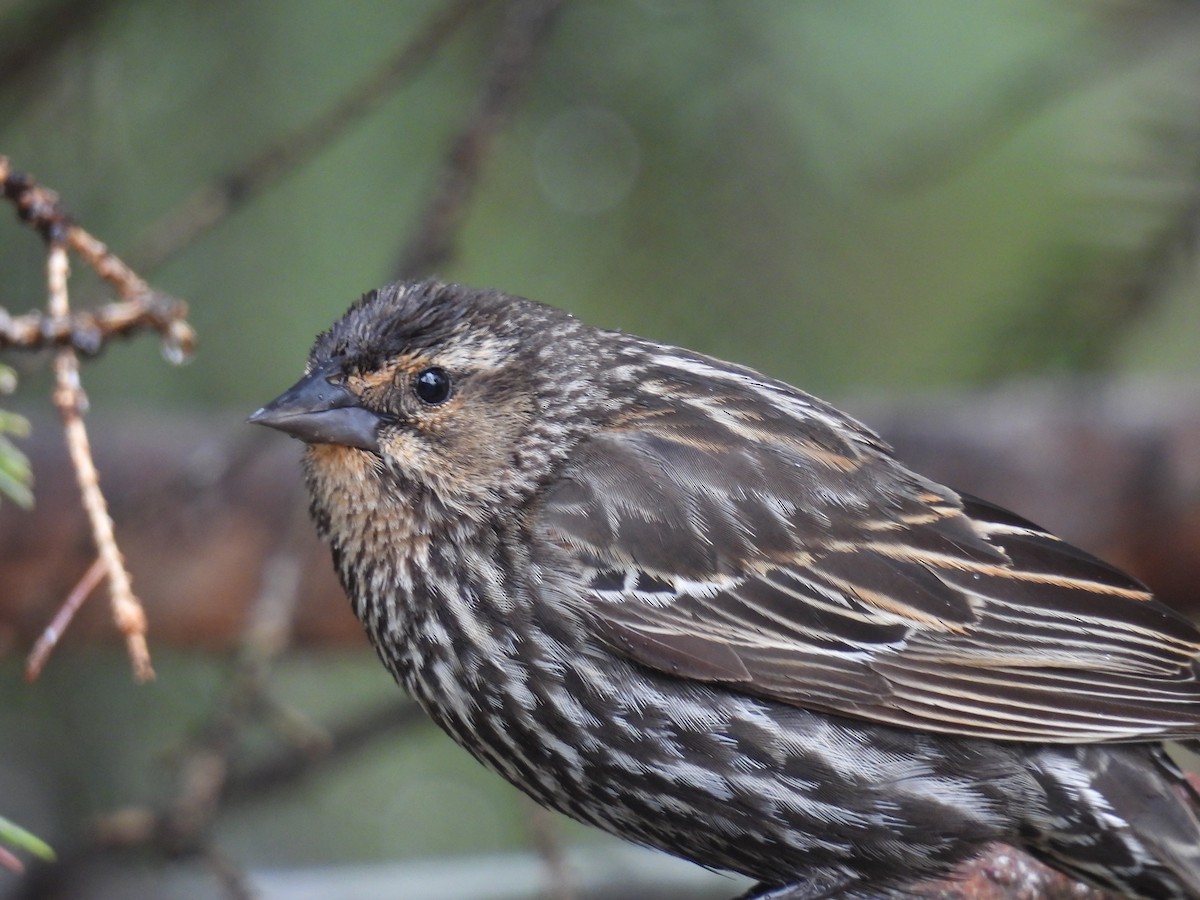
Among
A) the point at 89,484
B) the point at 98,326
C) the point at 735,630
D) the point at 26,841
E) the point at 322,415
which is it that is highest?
the point at 98,326

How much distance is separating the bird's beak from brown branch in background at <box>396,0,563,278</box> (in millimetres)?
553

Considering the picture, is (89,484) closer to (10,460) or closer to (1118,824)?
(10,460)

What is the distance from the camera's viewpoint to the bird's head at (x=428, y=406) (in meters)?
3.20

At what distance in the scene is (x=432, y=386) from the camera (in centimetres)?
329

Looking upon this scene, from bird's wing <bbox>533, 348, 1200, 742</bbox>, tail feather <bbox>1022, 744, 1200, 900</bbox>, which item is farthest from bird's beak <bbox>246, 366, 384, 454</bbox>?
tail feather <bbox>1022, 744, 1200, 900</bbox>

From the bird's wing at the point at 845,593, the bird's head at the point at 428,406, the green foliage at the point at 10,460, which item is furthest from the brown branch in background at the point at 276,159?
the green foliage at the point at 10,460

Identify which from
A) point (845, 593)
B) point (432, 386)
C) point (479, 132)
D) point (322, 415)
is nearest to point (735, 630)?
point (845, 593)

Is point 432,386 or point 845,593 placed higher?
point 432,386

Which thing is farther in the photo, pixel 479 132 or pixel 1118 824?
pixel 479 132

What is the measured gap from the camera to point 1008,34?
500 centimetres

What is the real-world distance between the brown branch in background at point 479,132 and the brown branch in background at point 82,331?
1.28m

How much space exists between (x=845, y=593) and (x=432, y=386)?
3.14 feet

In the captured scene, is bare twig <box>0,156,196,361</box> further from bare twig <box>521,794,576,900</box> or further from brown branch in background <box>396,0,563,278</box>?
bare twig <box>521,794,576,900</box>

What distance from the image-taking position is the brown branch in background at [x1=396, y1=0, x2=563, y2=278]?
362 cm
